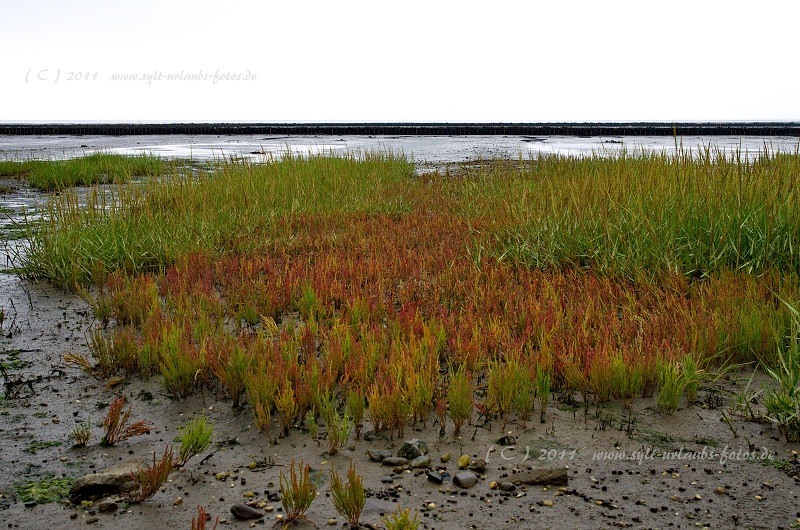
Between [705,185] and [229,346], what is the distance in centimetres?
548

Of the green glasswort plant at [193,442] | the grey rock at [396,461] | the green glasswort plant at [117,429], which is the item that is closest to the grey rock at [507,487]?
the grey rock at [396,461]

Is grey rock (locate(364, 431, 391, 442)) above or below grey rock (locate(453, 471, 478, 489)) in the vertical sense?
above

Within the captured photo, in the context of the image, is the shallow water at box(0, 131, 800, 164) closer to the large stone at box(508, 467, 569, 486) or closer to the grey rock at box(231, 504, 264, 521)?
the large stone at box(508, 467, 569, 486)

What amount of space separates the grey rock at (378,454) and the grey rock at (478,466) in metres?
0.45

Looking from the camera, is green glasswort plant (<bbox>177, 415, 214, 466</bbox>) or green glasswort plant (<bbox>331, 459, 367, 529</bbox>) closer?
green glasswort plant (<bbox>331, 459, 367, 529</bbox>)

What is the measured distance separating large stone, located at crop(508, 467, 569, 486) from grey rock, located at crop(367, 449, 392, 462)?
2.17 ft

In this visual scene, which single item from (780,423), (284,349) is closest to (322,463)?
(284,349)

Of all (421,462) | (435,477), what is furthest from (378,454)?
(435,477)

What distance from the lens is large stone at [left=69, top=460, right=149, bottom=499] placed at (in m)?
3.13

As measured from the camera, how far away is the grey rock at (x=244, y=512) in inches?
114

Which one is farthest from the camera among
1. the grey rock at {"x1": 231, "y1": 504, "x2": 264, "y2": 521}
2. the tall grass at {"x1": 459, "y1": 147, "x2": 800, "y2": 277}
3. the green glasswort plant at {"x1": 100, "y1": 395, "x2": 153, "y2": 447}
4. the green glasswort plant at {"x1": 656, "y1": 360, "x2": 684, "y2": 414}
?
the tall grass at {"x1": 459, "y1": 147, "x2": 800, "y2": 277}

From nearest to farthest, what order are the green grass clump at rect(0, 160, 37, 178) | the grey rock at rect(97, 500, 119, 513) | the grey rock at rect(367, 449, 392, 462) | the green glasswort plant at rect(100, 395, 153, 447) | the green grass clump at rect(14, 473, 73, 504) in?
the grey rock at rect(97, 500, 119, 513) → the green grass clump at rect(14, 473, 73, 504) → the grey rock at rect(367, 449, 392, 462) → the green glasswort plant at rect(100, 395, 153, 447) → the green grass clump at rect(0, 160, 37, 178)

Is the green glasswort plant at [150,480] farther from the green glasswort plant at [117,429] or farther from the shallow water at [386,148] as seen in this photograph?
the shallow water at [386,148]

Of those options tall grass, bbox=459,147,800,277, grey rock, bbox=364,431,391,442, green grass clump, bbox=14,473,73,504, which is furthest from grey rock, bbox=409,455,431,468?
tall grass, bbox=459,147,800,277
